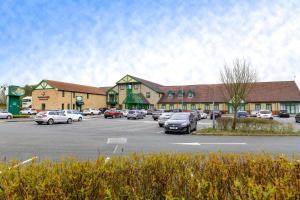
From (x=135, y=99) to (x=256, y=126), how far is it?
178ft

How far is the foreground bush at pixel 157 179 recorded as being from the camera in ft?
10.2

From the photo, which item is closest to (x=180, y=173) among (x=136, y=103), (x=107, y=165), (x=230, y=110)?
(x=107, y=165)

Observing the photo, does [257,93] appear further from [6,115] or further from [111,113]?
[6,115]

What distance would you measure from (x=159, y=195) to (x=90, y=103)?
242 ft

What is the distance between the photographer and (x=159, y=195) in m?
3.55

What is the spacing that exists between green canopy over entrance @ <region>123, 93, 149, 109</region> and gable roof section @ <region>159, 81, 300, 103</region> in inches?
191

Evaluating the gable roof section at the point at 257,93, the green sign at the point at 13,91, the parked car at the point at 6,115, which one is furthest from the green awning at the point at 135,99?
the parked car at the point at 6,115

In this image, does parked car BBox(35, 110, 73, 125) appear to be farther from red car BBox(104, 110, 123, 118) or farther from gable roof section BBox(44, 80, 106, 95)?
gable roof section BBox(44, 80, 106, 95)

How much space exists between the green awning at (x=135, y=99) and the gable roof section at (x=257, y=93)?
15.9 feet

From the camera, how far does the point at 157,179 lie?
12.3 ft

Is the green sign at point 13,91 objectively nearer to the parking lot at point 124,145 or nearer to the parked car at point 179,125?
the parking lot at point 124,145

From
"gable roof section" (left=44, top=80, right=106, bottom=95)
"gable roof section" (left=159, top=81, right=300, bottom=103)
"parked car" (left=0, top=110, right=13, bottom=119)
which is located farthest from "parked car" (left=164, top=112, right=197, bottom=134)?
"gable roof section" (left=44, top=80, right=106, bottom=95)

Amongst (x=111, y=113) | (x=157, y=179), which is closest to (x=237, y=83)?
(x=157, y=179)

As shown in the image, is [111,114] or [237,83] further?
[111,114]
